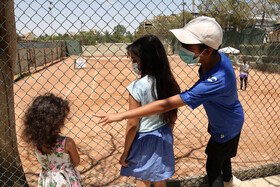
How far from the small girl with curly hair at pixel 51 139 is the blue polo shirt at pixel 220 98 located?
2.88 ft

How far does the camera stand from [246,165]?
11.3 feet

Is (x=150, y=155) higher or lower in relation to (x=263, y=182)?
higher

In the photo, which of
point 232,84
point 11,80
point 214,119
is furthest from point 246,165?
point 11,80

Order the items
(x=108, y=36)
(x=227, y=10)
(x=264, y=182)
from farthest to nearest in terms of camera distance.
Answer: (x=227, y=10), (x=264, y=182), (x=108, y=36)

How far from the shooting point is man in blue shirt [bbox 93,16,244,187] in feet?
4.98

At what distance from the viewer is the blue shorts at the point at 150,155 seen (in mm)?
1798

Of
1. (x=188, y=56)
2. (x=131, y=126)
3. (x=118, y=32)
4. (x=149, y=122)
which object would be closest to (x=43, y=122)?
(x=131, y=126)

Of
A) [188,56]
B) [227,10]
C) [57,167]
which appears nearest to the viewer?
[188,56]

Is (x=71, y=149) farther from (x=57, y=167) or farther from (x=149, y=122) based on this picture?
(x=149, y=122)

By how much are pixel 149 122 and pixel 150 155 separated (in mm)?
252

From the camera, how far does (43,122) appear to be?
1629 millimetres

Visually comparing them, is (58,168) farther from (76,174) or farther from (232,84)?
(232,84)

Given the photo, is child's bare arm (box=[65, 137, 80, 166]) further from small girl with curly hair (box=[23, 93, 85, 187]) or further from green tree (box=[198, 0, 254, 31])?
green tree (box=[198, 0, 254, 31])

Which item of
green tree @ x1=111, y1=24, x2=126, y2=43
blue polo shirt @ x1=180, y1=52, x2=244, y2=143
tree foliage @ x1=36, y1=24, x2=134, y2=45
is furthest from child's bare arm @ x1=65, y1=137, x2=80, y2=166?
green tree @ x1=111, y1=24, x2=126, y2=43
